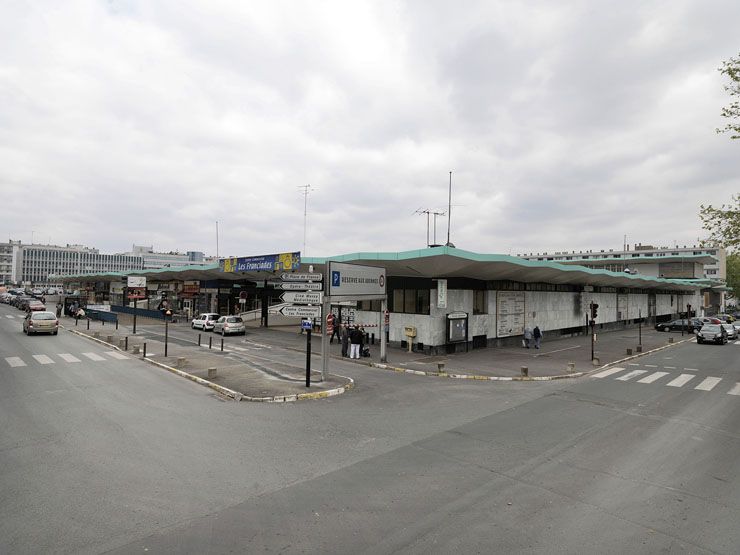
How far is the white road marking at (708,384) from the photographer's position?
1520 cm

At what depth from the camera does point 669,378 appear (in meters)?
17.2

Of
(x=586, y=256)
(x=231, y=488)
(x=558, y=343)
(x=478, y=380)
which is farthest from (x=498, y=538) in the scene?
(x=586, y=256)

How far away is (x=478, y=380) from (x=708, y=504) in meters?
10.5

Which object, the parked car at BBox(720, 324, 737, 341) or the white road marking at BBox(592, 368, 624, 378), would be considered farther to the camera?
the parked car at BBox(720, 324, 737, 341)

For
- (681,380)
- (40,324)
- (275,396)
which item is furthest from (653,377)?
(40,324)

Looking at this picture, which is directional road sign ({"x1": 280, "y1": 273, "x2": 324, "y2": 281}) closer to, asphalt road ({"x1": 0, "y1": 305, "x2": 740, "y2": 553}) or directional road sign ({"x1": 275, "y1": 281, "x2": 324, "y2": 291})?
directional road sign ({"x1": 275, "y1": 281, "x2": 324, "y2": 291})

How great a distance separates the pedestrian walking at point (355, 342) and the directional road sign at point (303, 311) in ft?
21.0

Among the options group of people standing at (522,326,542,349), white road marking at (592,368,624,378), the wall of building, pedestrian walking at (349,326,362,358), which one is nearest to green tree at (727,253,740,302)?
the wall of building

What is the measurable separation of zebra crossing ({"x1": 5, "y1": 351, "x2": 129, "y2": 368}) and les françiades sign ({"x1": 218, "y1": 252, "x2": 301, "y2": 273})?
36.8ft

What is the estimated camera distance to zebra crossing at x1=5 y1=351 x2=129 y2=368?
17750mm

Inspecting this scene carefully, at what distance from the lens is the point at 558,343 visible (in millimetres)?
29891

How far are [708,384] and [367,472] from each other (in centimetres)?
1595

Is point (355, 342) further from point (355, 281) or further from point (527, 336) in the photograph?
point (527, 336)

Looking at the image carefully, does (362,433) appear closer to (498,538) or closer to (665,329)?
(498,538)
